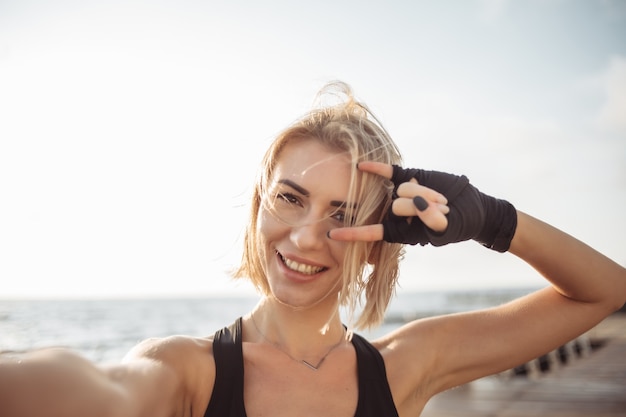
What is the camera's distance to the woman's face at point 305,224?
6.23ft

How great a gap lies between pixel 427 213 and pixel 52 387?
118cm

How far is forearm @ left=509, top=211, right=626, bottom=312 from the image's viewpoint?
6.73ft

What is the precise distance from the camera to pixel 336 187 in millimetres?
1903

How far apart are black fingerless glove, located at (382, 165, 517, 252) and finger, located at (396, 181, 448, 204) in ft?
0.21

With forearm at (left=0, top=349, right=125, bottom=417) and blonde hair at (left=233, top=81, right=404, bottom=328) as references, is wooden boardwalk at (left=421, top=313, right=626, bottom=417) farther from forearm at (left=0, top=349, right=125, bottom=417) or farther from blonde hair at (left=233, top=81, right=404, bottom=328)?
forearm at (left=0, top=349, right=125, bottom=417)

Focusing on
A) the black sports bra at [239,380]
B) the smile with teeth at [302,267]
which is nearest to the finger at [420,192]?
the smile with teeth at [302,267]

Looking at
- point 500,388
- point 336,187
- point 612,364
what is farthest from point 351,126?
point 612,364

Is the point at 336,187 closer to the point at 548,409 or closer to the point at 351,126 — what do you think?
the point at 351,126

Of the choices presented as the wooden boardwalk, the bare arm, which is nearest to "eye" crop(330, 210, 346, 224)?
the bare arm

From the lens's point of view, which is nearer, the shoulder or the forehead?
the shoulder

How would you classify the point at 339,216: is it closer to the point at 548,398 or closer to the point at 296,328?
the point at 296,328

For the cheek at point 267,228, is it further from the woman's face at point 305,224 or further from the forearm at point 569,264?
the forearm at point 569,264

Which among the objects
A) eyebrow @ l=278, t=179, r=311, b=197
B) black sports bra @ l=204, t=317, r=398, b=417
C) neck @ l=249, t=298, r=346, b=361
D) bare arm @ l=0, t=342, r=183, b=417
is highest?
eyebrow @ l=278, t=179, r=311, b=197

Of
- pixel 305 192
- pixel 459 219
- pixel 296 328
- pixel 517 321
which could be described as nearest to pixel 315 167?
pixel 305 192
